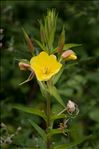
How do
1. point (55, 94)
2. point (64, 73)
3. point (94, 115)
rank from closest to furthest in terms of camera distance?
1. point (55, 94)
2. point (94, 115)
3. point (64, 73)

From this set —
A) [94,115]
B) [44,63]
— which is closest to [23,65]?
[44,63]

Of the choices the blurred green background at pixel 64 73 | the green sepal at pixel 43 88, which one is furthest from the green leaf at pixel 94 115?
the green sepal at pixel 43 88

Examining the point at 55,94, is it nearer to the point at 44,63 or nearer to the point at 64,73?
the point at 44,63

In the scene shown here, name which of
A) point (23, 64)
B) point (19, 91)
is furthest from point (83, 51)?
point (23, 64)

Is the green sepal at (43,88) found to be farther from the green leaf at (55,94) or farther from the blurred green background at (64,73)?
the blurred green background at (64,73)

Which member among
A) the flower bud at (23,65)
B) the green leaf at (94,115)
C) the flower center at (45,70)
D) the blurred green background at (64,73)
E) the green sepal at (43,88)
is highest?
the blurred green background at (64,73)
